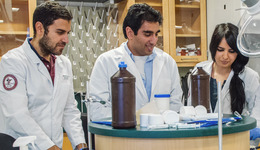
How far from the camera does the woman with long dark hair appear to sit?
239 centimetres

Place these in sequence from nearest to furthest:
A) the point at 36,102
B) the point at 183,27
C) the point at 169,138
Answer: the point at 169,138 < the point at 36,102 < the point at 183,27

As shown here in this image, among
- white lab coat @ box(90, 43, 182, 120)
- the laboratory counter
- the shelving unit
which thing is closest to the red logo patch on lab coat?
white lab coat @ box(90, 43, 182, 120)

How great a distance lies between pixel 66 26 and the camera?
222cm

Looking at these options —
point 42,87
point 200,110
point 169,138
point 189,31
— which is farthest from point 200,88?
point 189,31

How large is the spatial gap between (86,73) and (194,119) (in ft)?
7.90

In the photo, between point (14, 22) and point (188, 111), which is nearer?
point (188, 111)

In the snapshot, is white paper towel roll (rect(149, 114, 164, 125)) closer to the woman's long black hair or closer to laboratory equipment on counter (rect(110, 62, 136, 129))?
laboratory equipment on counter (rect(110, 62, 136, 129))

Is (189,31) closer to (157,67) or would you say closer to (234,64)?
(234,64)

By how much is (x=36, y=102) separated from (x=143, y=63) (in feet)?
2.63

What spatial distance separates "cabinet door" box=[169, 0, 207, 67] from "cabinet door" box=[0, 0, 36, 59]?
1.67 metres

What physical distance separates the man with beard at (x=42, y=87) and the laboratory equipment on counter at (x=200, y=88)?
814 mm

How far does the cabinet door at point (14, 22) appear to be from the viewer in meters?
3.46

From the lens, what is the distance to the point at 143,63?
2.43 m

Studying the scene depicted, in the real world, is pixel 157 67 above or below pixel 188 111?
above
